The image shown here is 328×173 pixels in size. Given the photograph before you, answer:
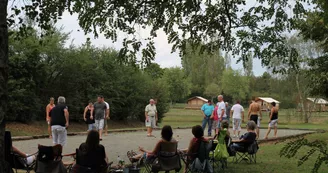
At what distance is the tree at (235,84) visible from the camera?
89.2m

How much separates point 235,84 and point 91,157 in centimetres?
8576

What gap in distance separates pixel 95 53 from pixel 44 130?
8.77m

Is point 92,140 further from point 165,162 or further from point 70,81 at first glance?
point 70,81

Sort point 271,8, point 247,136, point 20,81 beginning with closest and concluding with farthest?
point 271,8 → point 247,136 → point 20,81

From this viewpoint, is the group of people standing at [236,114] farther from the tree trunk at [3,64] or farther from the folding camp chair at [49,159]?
the tree trunk at [3,64]

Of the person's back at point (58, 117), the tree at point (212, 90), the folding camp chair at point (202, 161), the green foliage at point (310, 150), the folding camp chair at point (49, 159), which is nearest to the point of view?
the green foliage at point (310, 150)

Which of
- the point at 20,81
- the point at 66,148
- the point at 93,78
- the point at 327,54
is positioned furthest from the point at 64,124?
the point at 93,78

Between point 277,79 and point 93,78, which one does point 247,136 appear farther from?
point 277,79

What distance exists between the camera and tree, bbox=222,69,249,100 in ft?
292

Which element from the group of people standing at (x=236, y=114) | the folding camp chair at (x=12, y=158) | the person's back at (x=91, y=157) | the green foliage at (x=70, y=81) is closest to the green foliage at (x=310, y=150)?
the person's back at (x=91, y=157)

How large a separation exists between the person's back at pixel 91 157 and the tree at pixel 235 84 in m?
83.3

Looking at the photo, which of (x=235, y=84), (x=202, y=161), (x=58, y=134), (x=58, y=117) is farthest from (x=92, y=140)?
(x=235, y=84)

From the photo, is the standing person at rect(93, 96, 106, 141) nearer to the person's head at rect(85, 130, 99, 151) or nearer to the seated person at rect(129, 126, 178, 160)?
the seated person at rect(129, 126, 178, 160)

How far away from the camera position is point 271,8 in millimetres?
8148
